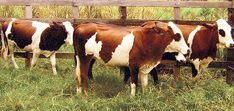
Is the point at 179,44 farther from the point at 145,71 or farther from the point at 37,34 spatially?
the point at 37,34

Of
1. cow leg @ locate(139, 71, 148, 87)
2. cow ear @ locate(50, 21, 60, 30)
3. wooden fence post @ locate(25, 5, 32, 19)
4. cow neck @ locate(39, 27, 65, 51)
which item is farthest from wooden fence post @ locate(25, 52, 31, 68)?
cow leg @ locate(139, 71, 148, 87)

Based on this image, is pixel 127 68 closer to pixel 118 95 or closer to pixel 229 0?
pixel 118 95

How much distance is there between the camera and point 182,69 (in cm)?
953

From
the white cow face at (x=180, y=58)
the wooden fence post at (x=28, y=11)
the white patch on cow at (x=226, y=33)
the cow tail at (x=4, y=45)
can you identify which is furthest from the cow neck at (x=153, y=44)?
the cow tail at (x=4, y=45)

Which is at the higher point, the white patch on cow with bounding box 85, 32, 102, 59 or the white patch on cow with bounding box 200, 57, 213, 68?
the white patch on cow with bounding box 85, 32, 102, 59

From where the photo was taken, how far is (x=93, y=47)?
7723mm

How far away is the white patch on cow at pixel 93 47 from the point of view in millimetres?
7695

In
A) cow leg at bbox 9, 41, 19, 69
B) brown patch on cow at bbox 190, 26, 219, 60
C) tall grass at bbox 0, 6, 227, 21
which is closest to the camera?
brown patch on cow at bbox 190, 26, 219, 60

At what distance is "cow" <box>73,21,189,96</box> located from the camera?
24.6 ft

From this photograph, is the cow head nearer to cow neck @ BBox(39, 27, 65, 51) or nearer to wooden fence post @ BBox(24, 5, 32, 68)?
cow neck @ BBox(39, 27, 65, 51)

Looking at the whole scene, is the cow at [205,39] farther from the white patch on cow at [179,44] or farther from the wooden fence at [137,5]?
the wooden fence at [137,5]

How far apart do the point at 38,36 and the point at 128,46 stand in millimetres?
2685

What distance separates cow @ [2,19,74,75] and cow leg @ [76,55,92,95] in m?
1.48

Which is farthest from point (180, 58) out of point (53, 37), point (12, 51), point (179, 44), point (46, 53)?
point (12, 51)
